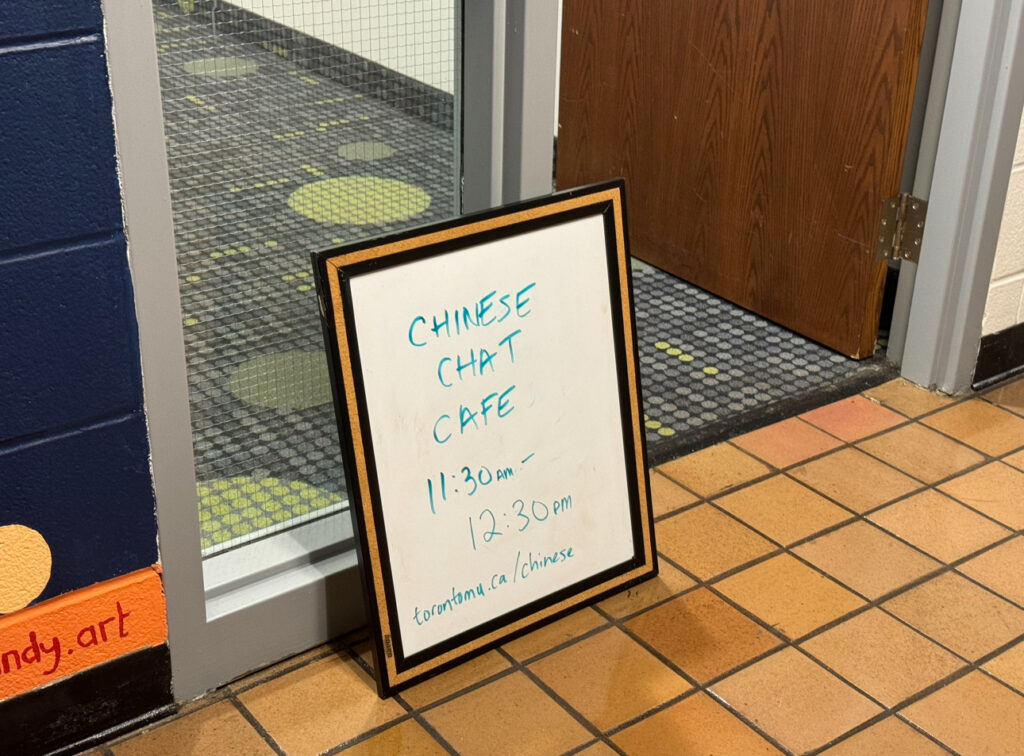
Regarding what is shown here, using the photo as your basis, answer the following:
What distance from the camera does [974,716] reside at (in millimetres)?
1949

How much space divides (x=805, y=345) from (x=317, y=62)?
5.43 ft

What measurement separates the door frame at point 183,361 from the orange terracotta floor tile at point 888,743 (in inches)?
31.1

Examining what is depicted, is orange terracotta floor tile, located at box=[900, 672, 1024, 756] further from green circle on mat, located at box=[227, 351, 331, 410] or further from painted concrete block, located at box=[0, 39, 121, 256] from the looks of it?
painted concrete block, located at box=[0, 39, 121, 256]

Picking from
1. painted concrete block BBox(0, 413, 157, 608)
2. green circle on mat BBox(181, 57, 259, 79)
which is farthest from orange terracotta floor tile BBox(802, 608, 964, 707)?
green circle on mat BBox(181, 57, 259, 79)

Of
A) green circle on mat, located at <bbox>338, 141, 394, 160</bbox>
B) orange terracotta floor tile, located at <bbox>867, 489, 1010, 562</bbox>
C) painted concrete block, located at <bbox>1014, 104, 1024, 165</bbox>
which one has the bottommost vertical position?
orange terracotta floor tile, located at <bbox>867, 489, 1010, 562</bbox>

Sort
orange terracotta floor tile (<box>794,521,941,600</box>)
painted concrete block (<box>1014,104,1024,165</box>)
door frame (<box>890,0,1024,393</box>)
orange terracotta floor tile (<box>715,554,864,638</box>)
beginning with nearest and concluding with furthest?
1. orange terracotta floor tile (<box>715,554,864,638</box>)
2. orange terracotta floor tile (<box>794,521,941,600</box>)
3. door frame (<box>890,0,1024,393</box>)
4. painted concrete block (<box>1014,104,1024,165</box>)

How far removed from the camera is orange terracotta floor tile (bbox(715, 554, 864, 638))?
7.06 ft

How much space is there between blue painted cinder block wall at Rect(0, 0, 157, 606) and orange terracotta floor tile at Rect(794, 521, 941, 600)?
1.19 metres

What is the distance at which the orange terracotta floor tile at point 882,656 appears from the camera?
2.01 metres

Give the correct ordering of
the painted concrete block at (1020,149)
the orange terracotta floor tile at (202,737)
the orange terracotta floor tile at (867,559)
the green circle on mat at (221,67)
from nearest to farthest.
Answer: the green circle on mat at (221,67) → the orange terracotta floor tile at (202,737) → the orange terracotta floor tile at (867,559) → the painted concrete block at (1020,149)

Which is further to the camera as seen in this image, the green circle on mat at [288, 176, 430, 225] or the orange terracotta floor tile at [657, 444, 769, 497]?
the orange terracotta floor tile at [657, 444, 769, 497]

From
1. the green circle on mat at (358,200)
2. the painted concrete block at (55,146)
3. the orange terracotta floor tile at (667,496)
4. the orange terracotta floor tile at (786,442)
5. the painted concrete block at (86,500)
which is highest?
the painted concrete block at (55,146)

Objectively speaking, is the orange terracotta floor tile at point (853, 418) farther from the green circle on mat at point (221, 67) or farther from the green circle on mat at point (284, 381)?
the green circle on mat at point (221, 67)

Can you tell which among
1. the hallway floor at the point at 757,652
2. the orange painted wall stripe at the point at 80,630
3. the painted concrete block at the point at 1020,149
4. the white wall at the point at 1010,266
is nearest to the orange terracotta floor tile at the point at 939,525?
the hallway floor at the point at 757,652
